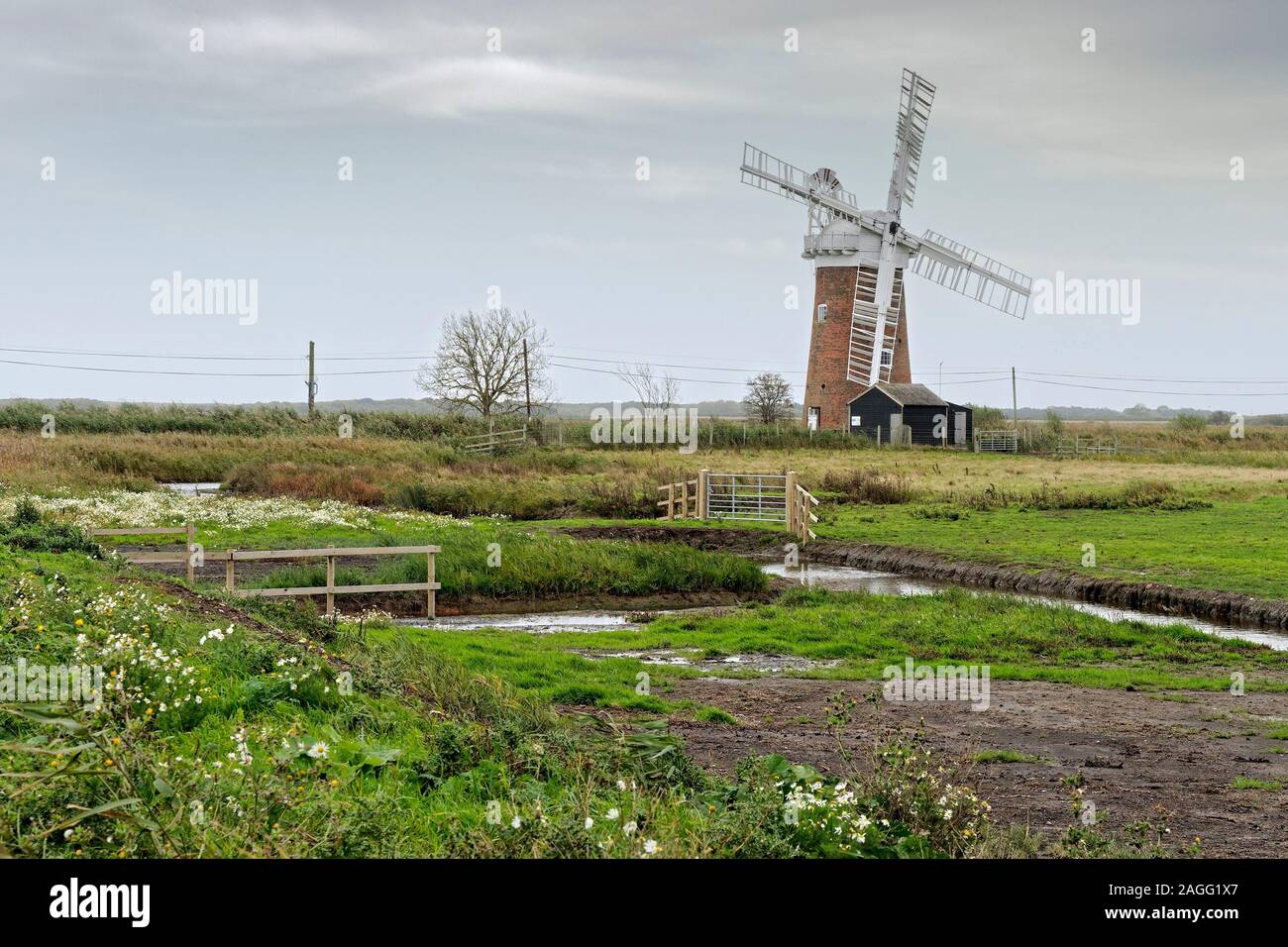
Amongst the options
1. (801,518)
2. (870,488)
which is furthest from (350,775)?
(870,488)

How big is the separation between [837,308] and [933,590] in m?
41.9

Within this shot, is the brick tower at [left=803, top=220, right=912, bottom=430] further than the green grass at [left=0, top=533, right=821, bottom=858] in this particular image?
Yes

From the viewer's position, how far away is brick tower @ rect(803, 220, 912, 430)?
64.8m

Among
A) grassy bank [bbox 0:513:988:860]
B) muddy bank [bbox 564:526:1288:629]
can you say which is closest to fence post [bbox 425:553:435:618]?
grassy bank [bbox 0:513:988:860]

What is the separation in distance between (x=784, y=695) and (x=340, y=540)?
17.8 meters

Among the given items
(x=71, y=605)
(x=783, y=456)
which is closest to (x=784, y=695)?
(x=71, y=605)

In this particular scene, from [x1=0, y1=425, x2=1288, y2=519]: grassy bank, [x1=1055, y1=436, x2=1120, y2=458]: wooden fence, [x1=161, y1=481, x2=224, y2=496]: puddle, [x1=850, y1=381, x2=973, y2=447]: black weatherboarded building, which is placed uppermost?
[x1=850, y1=381, x2=973, y2=447]: black weatherboarded building

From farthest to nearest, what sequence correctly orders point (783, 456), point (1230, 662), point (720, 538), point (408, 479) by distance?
point (783, 456)
point (408, 479)
point (720, 538)
point (1230, 662)

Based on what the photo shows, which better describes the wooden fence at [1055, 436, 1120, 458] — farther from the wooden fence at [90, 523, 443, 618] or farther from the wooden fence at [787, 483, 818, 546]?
the wooden fence at [90, 523, 443, 618]

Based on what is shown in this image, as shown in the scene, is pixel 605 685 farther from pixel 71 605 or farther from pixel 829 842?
pixel 829 842

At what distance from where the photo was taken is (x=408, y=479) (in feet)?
146

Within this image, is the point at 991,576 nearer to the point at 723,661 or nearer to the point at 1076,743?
the point at 723,661

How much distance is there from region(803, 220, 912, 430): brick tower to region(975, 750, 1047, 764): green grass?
183ft

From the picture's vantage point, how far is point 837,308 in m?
65.5
